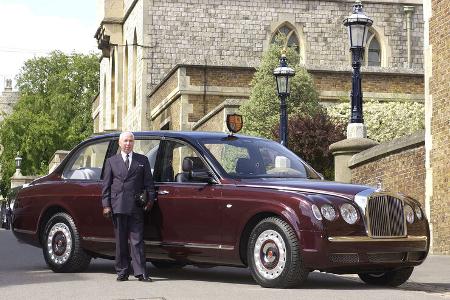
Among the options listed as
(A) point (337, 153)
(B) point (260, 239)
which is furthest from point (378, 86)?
(B) point (260, 239)

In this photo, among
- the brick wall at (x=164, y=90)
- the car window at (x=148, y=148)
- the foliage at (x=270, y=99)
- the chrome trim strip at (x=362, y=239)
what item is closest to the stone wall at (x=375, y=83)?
the foliage at (x=270, y=99)

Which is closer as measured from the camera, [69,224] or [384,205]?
[384,205]

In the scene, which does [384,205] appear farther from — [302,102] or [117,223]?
[302,102]

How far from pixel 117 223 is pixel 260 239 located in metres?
1.71

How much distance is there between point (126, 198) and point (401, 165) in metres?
8.87

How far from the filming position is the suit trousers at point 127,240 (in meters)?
11.6

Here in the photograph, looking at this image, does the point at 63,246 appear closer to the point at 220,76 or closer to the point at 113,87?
the point at 220,76

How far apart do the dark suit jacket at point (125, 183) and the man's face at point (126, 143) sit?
10cm

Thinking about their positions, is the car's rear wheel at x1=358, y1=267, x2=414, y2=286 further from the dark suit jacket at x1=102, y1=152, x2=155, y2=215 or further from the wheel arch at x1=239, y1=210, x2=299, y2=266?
the dark suit jacket at x1=102, y1=152, x2=155, y2=215

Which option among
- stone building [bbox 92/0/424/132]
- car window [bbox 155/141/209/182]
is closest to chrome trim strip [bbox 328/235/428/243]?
car window [bbox 155/141/209/182]

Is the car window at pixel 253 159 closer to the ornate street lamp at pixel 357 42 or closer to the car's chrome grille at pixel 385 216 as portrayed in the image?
the car's chrome grille at pixel 385 216

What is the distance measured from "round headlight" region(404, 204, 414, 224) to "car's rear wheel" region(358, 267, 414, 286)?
0.53 meters

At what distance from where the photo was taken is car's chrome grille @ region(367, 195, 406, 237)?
1082 centimetres

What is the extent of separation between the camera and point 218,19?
42.4 meters
